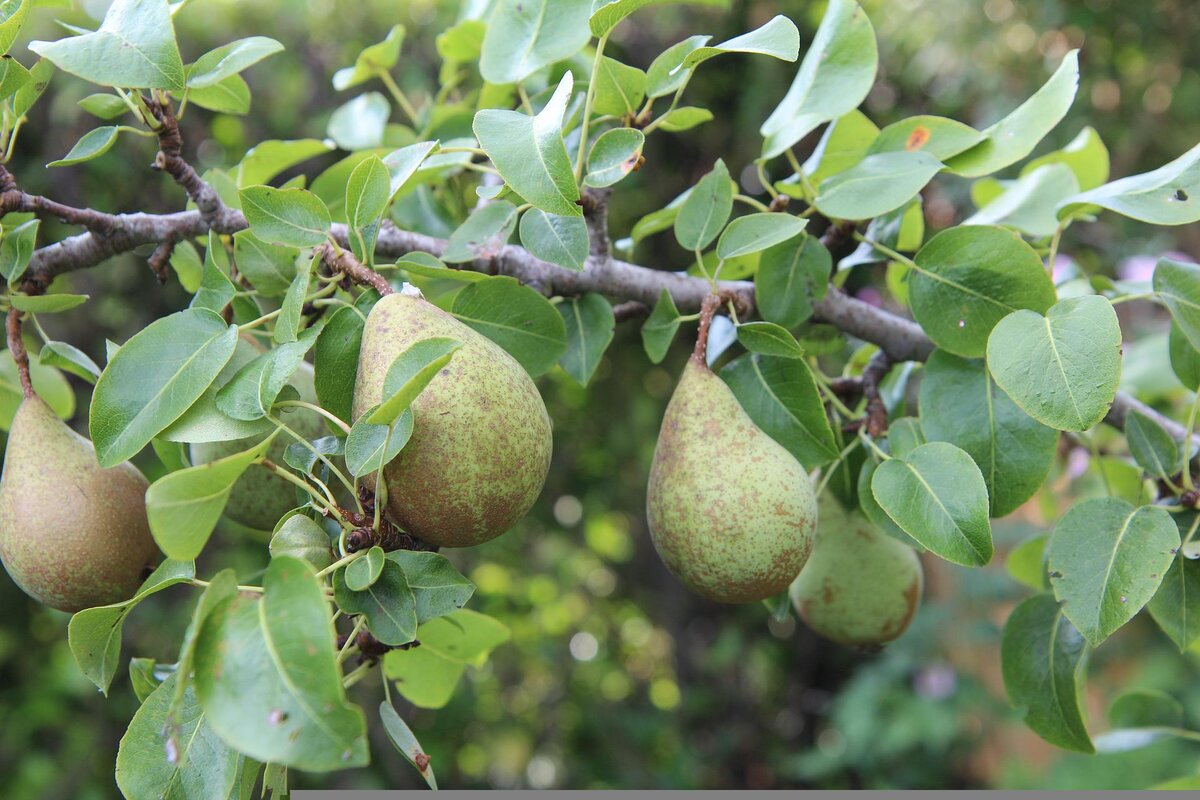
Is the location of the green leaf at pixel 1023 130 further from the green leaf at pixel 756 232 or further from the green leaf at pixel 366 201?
the green leaf at pixel 366 201

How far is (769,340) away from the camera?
628mm

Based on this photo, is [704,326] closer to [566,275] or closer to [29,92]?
[566,275]

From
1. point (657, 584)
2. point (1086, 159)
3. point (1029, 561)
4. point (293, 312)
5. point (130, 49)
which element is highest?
point (130, 49)

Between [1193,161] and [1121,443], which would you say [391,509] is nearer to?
[1193,161]

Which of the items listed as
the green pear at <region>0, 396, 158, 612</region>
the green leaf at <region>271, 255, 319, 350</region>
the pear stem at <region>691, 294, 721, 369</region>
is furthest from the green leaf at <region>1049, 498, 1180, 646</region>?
the green pear at <region>0, 396, 158, 612</region>

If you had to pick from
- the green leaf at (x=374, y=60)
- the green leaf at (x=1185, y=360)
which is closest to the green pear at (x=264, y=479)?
the green leaf at (x=374, y=60)

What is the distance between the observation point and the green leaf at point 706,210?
25.4 inches

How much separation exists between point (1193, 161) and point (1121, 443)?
0.57 m

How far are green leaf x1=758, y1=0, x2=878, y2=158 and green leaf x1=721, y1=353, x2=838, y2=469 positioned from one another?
15cm

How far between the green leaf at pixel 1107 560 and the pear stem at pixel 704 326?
24cm

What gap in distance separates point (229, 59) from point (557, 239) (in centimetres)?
25

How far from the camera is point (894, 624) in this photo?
31.2 inches

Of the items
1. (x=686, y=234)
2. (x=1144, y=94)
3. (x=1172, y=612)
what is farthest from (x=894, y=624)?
(x=1144, y=94)

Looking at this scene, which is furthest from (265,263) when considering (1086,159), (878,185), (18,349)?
(1086,159)
